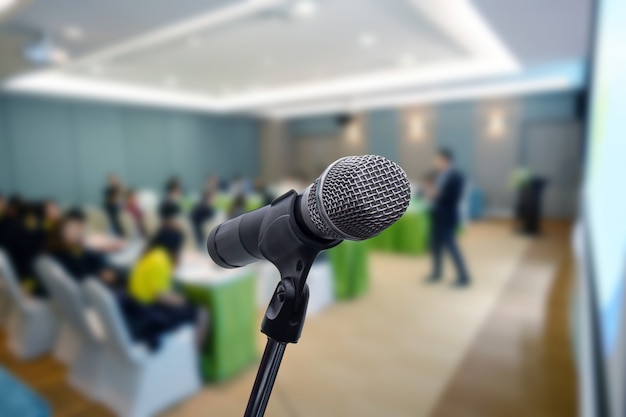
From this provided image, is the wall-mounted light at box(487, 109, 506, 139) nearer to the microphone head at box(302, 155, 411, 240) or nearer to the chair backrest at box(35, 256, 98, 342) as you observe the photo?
the chair backrest at box(35, 256, 98, 342)

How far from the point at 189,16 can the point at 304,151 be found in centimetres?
813

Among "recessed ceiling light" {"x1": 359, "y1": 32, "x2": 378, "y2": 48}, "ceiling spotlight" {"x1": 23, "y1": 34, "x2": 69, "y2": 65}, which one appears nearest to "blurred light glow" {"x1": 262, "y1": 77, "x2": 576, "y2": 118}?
"recessed ceiling light" {"x1": 359, "y1": 32, "x2": 378, "y2": 48}

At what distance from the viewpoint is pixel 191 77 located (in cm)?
680

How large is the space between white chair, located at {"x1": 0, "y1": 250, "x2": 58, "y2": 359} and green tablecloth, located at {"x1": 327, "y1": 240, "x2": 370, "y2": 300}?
2.43 meters

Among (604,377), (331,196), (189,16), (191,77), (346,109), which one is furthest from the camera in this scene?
(346,109)

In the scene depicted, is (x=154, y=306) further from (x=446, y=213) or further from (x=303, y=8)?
(x=446, y=213)

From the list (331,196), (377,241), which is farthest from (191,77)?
(331,196)

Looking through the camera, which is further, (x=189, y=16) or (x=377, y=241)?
(x=377, y=241)

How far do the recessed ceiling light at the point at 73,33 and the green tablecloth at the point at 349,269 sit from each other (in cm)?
327

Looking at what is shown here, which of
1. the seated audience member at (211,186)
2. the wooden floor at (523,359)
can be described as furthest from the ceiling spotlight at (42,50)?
the wooden floor at (523,359)

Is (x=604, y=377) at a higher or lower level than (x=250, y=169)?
higher

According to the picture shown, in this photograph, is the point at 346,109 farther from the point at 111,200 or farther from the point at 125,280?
the point at 125,280

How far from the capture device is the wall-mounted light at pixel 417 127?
30.2 ft

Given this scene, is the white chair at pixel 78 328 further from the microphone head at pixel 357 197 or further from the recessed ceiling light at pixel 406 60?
the recessed ceiling light at pixel 406 60
